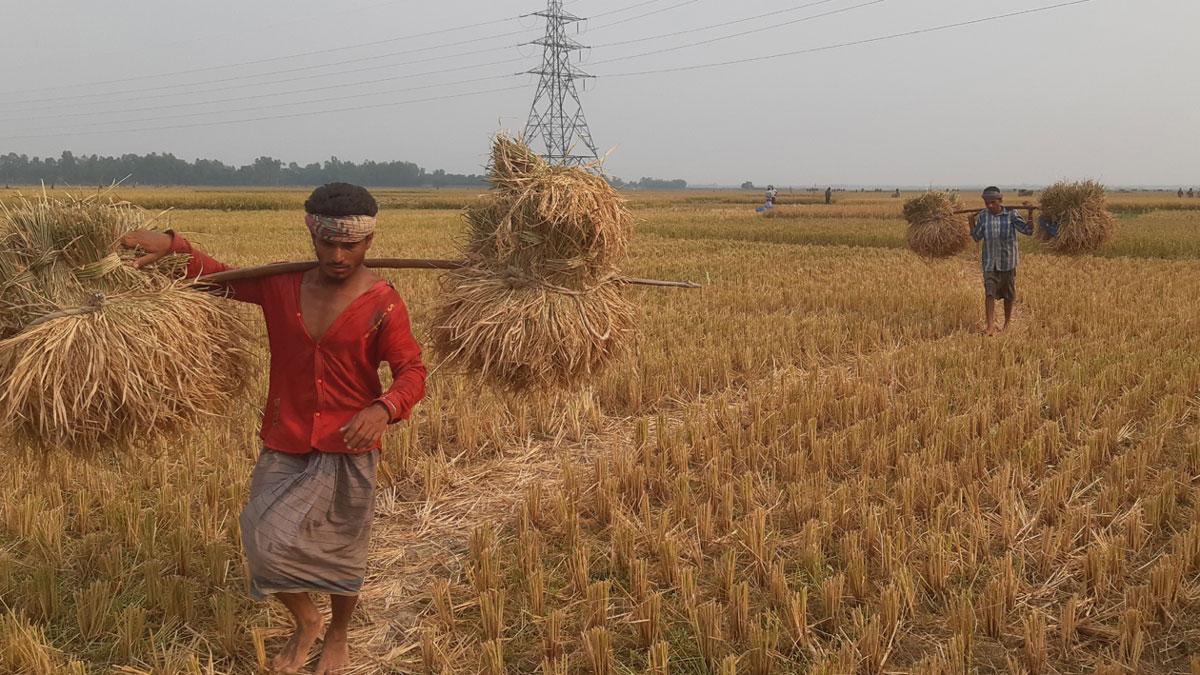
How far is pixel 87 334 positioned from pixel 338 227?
934 millimetres

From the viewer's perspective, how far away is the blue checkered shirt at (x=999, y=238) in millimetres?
9210

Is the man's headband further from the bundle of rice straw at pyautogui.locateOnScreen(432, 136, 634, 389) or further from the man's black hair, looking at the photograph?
the bundle of rice straw at pyautogui.locateOnScreen(432, 136, 634, 389)

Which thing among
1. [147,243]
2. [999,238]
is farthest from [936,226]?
[147,243]

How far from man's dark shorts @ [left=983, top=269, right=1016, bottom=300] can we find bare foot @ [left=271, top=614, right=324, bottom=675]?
846cm

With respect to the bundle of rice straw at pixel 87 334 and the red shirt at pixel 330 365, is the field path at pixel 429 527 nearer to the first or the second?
the red shirt at pixel 330 365

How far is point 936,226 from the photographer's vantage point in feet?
35.4

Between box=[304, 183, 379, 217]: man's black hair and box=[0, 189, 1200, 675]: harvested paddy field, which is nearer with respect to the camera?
box=[304, 183, 379, 217]: man's black hair

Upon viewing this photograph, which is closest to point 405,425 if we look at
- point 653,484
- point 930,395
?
point 653,484

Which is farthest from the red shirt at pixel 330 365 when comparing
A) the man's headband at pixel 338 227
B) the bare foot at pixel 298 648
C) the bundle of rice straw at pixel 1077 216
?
the bundle of rice straw at pixel 1077 216

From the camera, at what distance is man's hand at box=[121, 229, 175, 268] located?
3.02 meters

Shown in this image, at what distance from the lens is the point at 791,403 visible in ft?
20.4

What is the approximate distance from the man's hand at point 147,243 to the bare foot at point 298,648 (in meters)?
1.48

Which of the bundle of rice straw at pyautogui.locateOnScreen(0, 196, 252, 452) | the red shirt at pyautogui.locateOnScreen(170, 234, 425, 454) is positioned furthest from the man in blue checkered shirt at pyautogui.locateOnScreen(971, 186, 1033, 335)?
the bundle of rice straw at pyautogui.locateOnScreen(0, 196, 252, 452)

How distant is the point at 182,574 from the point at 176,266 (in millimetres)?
1515
